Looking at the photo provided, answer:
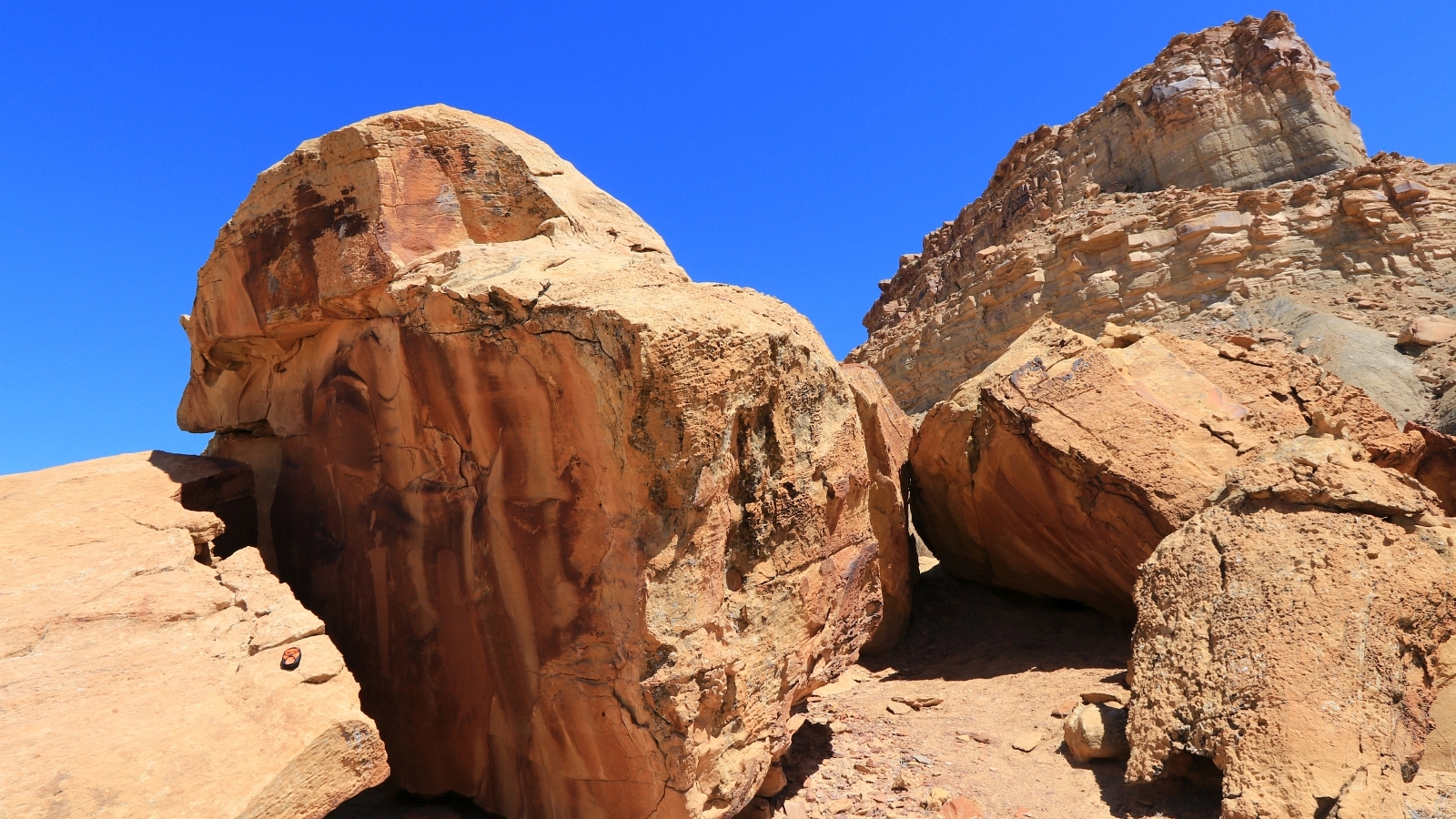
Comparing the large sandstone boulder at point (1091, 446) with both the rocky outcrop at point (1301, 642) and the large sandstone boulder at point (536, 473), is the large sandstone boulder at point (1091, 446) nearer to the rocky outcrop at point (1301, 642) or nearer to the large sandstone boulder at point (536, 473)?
the rocky outcrop at point (1301, 642)

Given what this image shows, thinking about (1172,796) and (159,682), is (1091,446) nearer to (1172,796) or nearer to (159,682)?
(1172,796)

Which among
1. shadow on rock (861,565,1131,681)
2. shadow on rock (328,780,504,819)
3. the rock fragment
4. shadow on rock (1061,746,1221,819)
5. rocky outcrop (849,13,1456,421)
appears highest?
rocky outcrop (849,13,1456,421)

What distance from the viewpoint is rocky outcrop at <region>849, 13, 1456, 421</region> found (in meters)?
14.5

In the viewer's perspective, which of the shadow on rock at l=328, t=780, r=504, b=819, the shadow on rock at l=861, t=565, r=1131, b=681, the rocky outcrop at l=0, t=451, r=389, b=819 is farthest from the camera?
the shadow on rock at l=861, t=565, r=1131, b=681

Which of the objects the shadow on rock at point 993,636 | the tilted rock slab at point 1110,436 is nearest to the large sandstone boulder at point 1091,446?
the tilted rock slab at point 1110,436

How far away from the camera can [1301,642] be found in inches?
145

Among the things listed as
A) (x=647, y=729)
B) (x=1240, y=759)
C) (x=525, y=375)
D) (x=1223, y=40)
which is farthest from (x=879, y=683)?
(x=1223, y=40)

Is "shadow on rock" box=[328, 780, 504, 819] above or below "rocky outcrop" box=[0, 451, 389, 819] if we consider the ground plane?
below

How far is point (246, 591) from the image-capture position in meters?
3.21

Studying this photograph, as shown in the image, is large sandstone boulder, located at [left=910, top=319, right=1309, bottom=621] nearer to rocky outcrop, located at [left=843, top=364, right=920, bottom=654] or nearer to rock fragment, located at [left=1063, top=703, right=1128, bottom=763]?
rocky outcrop, located at [left=843, top=364, right=920, bottom=654]

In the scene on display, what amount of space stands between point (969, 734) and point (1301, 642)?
1504 mm

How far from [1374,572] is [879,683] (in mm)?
2655

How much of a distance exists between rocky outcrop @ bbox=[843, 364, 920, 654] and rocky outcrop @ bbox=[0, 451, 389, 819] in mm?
3948

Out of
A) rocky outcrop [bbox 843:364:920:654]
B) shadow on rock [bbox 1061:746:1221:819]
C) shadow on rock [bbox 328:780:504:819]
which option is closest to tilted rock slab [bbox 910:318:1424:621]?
rocky outcrop [bbox 843:364:920:654]
